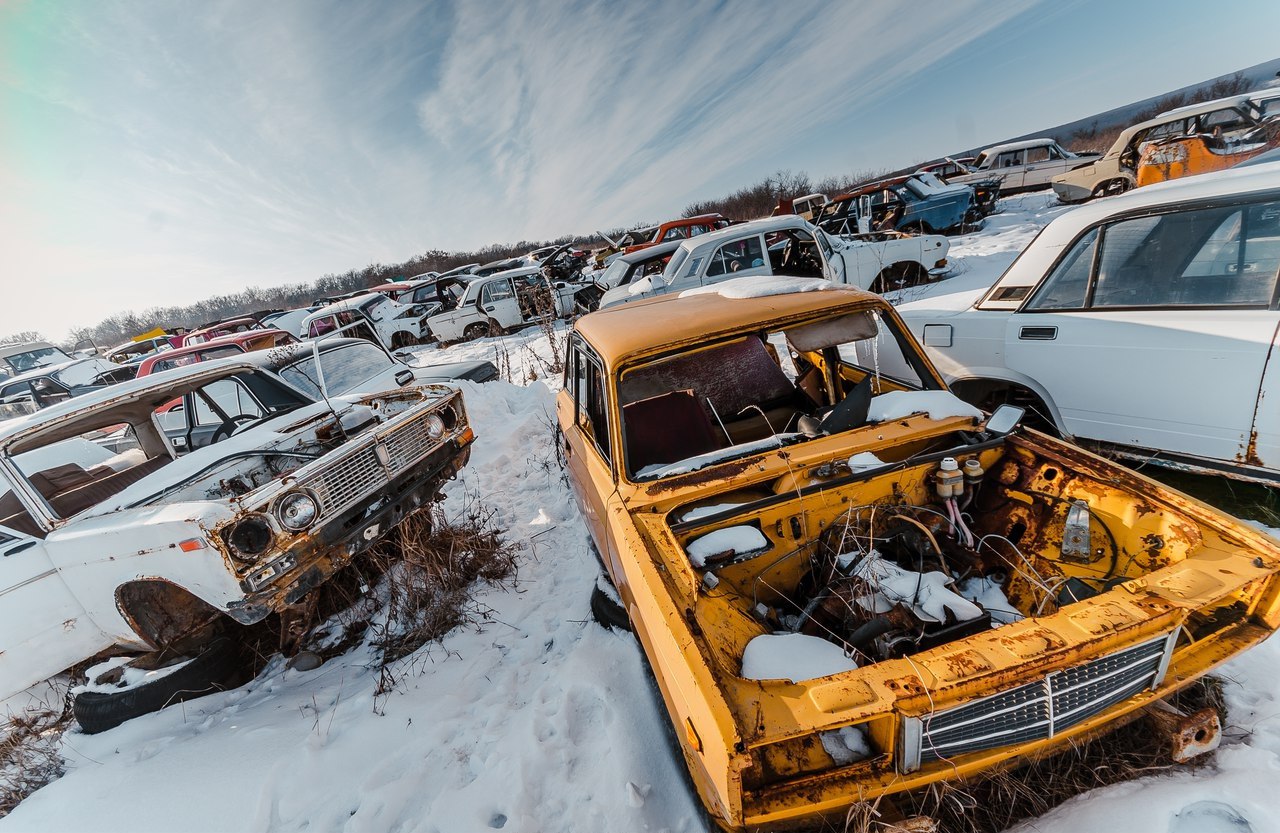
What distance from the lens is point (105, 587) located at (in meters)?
2.80

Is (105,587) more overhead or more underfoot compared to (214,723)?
more overhead

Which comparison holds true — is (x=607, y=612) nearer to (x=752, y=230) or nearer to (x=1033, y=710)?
(x=1033, y=710)

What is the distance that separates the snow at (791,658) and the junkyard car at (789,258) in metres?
6.38

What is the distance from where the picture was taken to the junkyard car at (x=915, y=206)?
1271cm

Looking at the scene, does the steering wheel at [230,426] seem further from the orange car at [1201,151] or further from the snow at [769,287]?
the orange car at [1201,151]

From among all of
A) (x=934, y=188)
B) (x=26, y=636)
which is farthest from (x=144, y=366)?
(x=934, y=188)

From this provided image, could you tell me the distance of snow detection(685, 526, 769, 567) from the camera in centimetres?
203

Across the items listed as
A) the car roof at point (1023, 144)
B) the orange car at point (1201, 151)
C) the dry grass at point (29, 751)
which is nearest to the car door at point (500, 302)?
the dry grass at point (29, 751)

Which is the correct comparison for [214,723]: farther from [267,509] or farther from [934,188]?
[934,188]

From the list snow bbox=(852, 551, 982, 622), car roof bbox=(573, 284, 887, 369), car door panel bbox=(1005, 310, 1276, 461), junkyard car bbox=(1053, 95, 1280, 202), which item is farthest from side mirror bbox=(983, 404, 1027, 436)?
junkyard car bbox=(1053, 95, 1280, 202)

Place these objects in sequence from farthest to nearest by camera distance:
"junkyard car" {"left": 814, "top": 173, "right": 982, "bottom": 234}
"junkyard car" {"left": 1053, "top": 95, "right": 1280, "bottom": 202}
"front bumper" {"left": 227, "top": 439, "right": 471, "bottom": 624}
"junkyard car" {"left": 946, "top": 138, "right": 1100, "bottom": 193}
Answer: "junkyard car" {"left": 946, "top": 138, "right": 1100, "bottom": 193}, "junkyard car" {"left": 814, "top": 173, "right": 982, "bottom": 234}, "junkyard car" {"left": 1053, "top": 95, "right": 1280, "bottom": 202}, "front bumper" {"left": 227, "top": 439, "right": 471, "bottom": 624}

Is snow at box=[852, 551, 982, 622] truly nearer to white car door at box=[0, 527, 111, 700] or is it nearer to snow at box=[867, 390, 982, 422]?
snow at box=[867, 390, 982, 422]

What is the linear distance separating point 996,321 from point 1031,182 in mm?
17382

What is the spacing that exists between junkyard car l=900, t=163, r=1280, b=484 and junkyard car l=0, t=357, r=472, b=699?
4020 millimetres
